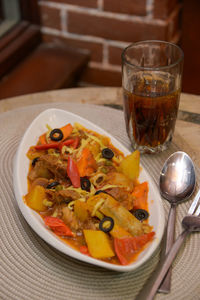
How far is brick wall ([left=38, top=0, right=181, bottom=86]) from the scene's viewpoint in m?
2.28

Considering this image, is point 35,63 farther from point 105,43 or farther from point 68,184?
point 68,184

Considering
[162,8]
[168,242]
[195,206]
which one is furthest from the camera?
[162,8]

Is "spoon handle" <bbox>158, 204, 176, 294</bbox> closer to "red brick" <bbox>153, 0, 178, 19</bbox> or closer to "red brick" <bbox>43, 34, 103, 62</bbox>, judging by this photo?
"red brick" <bbox>153, 0, 178, 19</bbox>

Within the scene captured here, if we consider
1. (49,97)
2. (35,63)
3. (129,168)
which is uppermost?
(129,168)

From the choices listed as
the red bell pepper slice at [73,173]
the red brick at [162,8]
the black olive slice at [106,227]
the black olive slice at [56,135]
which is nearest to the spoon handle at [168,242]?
the black olive slice at [106,227]

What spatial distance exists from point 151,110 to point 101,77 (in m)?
1.34

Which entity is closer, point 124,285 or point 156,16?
point 124,285

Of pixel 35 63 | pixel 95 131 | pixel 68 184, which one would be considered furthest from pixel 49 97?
pixel 35 63

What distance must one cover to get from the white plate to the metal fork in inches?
2.0

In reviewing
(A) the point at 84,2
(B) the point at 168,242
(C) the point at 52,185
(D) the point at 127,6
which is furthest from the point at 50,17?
(B) the point at 168,242

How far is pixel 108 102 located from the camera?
1.76 m

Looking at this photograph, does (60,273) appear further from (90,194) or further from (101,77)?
(101,77)

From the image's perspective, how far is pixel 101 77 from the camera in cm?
265

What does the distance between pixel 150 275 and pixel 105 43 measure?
5.79ft
